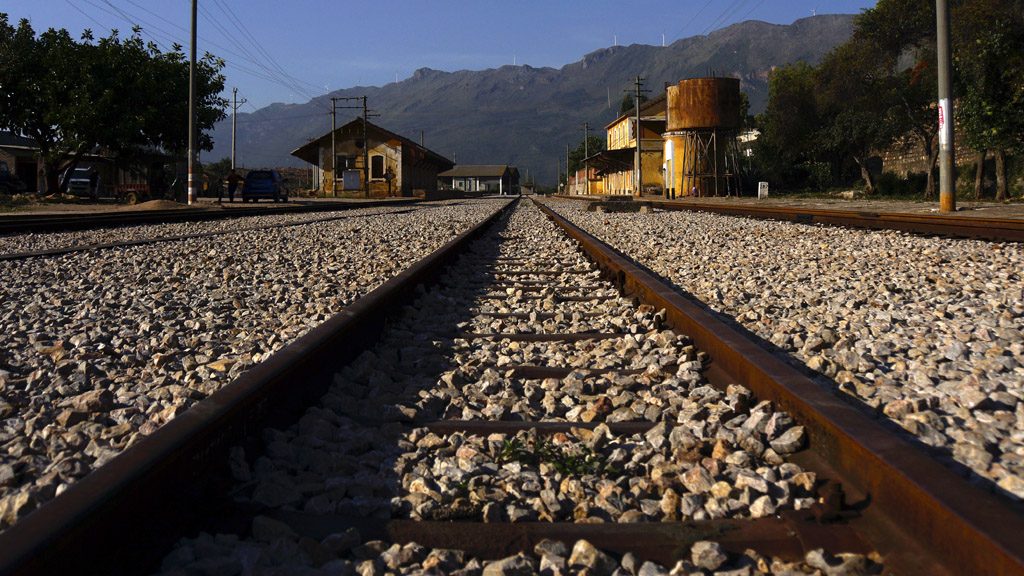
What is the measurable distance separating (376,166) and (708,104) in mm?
23671

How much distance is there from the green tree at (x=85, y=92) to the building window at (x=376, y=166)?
70.2 feet

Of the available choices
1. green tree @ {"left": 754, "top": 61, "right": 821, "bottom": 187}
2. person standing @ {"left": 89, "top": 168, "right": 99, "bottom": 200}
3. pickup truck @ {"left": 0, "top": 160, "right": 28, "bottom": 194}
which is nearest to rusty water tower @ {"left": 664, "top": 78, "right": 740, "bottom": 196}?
green tree @ {"left": 754, "top": 61, "right": 821, "bottom": 187}

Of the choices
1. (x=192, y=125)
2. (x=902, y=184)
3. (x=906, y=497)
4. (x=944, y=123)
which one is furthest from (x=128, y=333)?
(x=902, y=184)

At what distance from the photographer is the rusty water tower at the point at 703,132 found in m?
41.8

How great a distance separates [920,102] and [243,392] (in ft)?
134

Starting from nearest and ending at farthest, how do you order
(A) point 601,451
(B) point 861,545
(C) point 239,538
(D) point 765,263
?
(B) point 861,545, (C) point 239,538, (A) point 601,451, (D) point 765,263

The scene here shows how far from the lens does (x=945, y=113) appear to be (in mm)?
13297

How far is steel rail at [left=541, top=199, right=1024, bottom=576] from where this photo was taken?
129 cm

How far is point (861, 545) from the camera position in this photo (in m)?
1.58

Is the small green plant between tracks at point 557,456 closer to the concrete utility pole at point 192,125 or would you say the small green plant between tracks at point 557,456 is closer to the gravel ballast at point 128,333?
the gravel ballast at point 128,333

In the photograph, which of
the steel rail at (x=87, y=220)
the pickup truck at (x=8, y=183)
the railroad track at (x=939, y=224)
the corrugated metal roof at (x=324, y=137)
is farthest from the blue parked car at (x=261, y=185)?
the railroad track at (x=939, y=224)

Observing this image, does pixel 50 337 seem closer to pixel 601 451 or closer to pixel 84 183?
pixel 601 451

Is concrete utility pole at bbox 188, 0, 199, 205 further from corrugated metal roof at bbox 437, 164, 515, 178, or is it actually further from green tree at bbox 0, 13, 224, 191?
corrugated metal roof at bbox 437, 164, 515, 178

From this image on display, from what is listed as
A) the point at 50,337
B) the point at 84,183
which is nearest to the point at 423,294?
the point at 50,337
